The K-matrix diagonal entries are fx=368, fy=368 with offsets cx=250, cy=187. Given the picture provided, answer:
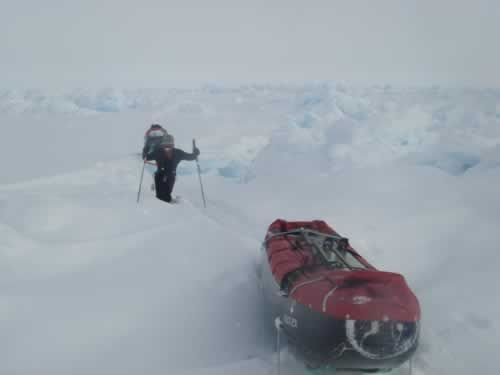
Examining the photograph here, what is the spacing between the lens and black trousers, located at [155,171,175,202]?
6566 mm

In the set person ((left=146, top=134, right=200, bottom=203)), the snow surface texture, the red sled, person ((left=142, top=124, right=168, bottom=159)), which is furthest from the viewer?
person ((left=142, top=124, right=168, bottom=159))

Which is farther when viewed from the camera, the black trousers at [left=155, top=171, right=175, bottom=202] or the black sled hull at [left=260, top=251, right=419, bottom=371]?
the black trousers at [left=155, top=171, right=175, bottom=202]

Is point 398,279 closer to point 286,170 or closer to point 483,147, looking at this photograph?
point 286,170

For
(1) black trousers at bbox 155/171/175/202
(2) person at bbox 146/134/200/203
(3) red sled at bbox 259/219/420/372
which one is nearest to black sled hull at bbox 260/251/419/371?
→ (3) red sled at bbox 259/219/420/372

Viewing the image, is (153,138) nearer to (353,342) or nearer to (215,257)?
(215,257)

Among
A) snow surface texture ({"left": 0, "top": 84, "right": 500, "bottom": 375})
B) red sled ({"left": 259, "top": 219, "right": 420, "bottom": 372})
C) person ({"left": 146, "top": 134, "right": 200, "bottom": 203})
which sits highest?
person ({"left": 146, "top": 134, "right": 200, "bottom": 203})

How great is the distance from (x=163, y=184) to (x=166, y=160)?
50 cm

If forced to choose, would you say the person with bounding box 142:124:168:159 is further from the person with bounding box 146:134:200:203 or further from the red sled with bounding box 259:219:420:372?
the red sled with bounding box 259:219:420:372

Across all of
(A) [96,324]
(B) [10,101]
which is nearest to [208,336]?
(A) [96,324]

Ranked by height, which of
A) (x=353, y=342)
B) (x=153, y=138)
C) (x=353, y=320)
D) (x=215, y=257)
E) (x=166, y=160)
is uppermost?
(x=153, y=138)

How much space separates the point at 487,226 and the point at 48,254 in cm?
593

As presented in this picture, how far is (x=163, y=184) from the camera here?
Result: 663cm

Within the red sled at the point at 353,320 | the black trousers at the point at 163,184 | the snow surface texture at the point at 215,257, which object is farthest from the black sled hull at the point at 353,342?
the black trousers at the point at 163,184

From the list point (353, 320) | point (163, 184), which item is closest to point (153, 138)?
point (163, 184)
